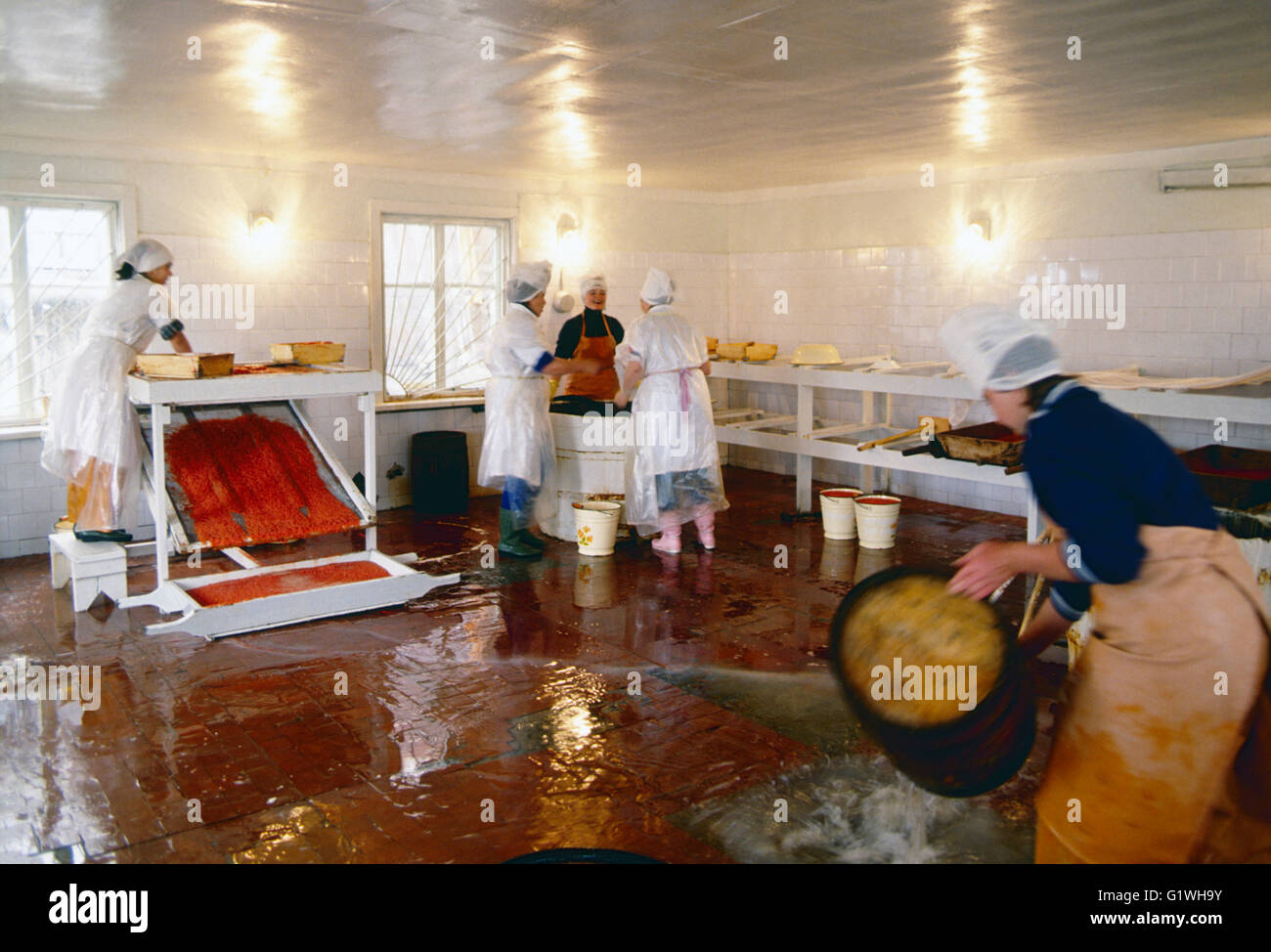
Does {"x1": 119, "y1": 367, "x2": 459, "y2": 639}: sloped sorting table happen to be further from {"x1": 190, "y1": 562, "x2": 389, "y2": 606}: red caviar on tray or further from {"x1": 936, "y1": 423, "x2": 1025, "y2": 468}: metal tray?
{"x1": 936, "y1": 423, "x2": 1025, "y2": 468}: metal tray

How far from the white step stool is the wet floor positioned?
0.41 feet

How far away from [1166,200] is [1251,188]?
1.78 feet

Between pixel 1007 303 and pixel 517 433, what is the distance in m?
3.82

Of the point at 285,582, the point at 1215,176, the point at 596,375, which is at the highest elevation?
the point at 1215,176

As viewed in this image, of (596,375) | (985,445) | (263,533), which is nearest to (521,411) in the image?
(596,375)

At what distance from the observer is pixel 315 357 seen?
5.96 metres

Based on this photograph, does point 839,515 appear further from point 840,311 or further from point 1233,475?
point 1233,475

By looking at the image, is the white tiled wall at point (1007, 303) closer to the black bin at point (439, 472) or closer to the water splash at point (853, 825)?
the black bin at point (439, 472)

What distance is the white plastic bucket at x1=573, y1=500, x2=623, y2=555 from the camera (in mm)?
6793

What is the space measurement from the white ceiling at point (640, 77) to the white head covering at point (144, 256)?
74 cm

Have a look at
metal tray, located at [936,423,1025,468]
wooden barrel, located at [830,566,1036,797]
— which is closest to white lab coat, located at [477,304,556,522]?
metal tray, located at [936,423,1025,468]

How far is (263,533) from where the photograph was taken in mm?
5473

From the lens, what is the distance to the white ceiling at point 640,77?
3746 millimetres
